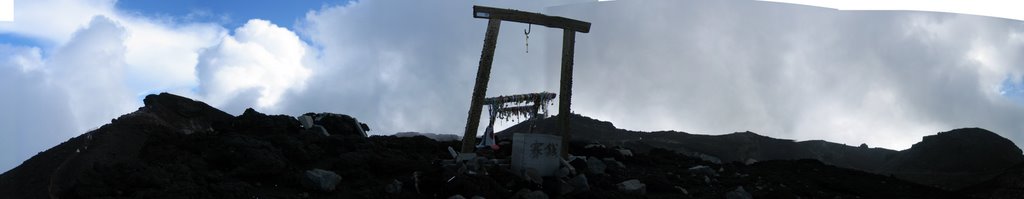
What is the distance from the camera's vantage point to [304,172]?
1045 cm

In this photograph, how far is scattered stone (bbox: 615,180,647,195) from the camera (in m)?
11.8

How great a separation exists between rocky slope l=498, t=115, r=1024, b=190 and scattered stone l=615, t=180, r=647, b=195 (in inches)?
335

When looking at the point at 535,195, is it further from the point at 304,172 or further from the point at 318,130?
the point at 318,130

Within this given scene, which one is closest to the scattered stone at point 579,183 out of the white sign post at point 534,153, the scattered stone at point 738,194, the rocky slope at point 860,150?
the white sign post at point 534,153

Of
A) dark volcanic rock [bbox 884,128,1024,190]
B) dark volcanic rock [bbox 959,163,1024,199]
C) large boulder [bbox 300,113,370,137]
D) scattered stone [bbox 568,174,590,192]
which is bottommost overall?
scattered stone [bbox 568,174,590,192]

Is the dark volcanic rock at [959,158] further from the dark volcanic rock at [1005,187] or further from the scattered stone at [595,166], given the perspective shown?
the scattered stone at [595,166]

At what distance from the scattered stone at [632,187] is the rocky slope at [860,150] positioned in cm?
850

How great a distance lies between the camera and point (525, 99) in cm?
1622

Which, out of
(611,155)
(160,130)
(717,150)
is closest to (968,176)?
(717,150)

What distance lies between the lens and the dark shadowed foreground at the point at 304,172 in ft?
31.7

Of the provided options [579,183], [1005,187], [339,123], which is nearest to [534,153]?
[579,183]

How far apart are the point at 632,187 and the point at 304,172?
508 centimetres

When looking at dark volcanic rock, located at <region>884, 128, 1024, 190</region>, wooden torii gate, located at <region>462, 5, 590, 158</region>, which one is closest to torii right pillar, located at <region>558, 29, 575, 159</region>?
wooden torii gate, located at <region>462, 5, 590, 158</region>

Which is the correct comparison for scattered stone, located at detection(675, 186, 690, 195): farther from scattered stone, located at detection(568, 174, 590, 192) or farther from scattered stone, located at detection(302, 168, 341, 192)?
scattered stone, located at detection(302, 168, 341, 192)
